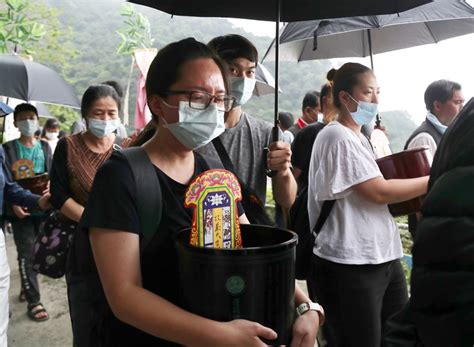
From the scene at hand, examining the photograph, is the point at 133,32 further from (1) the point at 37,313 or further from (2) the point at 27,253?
(1) the point at 37,313

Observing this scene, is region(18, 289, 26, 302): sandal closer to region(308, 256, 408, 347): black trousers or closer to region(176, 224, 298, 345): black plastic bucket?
region(308, 256, 408, 347): black trousers

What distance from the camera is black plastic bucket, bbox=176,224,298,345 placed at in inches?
40.6

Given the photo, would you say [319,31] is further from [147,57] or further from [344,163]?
[147,57]

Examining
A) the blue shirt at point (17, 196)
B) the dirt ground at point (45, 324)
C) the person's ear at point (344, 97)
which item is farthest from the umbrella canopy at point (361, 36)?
the dirt ground at point (45, 324)

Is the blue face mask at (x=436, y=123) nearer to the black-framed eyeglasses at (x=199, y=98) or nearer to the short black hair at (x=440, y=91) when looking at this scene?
the short black hair at (x=440, y=91)

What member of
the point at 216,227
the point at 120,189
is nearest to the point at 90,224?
the point at 120,189

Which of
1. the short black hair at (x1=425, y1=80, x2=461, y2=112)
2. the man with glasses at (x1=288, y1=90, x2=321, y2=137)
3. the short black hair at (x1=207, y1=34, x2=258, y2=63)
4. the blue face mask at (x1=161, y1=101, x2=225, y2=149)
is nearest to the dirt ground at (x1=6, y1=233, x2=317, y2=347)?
the man with glasses at (x1=288, y1=90, x2=321, y2=137)

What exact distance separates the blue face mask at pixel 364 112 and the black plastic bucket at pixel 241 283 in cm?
141

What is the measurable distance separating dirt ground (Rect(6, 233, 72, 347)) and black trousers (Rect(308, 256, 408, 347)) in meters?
2.30

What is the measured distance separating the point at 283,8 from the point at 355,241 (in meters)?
1.22

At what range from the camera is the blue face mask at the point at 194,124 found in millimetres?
1358

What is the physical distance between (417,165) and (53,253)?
6.81ft

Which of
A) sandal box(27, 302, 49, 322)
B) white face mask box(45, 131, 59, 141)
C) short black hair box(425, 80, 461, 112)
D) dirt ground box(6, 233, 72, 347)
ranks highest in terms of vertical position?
short black hair box(425, 80, 461, 112)

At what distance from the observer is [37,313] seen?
3879 mm
